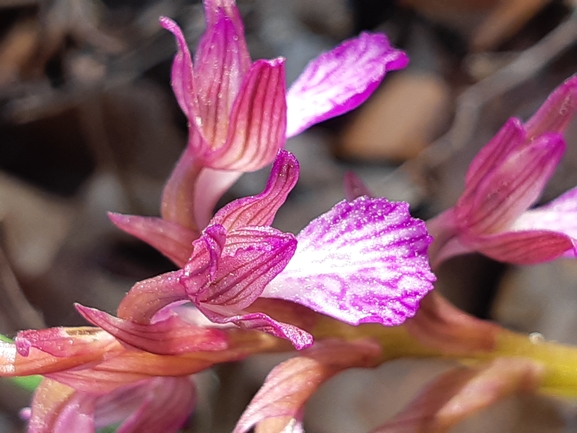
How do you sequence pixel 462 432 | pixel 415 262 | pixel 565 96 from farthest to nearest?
pixel 462 432 → pixel 565 96 → pixel 415 262

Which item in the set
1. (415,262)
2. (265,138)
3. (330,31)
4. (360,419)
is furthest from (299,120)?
(330,31)

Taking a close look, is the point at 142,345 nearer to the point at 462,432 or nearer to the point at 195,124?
the point at 195,124

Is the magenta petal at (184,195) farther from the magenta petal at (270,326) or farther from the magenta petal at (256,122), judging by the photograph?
the magenta petal at (270,326)

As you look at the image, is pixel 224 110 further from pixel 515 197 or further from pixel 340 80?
pixel 515 197

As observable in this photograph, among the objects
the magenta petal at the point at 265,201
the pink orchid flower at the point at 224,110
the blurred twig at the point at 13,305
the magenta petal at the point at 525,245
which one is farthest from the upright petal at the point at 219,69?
the blurred twig at the point at 13,305

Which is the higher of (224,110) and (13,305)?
(224,110)

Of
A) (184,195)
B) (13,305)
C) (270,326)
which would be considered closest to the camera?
(270,326)

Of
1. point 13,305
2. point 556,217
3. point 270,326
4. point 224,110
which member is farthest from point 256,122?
point 13,305
